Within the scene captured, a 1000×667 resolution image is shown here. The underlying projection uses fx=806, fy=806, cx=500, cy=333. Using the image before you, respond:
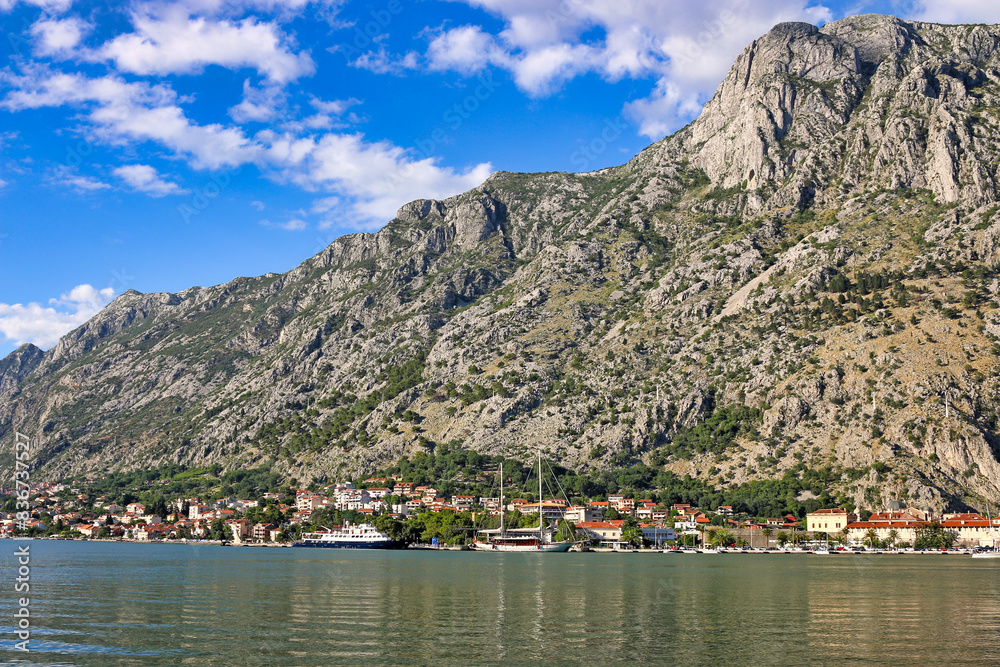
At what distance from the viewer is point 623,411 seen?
186m

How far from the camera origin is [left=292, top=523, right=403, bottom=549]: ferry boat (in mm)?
166250

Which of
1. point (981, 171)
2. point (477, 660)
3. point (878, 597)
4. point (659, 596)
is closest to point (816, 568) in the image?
point (878, 597)

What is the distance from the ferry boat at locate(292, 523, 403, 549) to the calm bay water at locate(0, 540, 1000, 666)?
92411mm

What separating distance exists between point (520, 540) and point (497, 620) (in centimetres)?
11908

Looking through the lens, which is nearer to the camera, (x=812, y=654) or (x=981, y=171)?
(x=812, y=654)

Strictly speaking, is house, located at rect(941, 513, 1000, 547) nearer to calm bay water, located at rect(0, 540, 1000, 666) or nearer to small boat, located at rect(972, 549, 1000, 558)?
small boat, located at rect(972, 549, 1000, 558)

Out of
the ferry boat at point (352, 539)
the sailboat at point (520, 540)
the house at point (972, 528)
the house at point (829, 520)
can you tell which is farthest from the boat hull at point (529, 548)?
the house at point (972, 528)

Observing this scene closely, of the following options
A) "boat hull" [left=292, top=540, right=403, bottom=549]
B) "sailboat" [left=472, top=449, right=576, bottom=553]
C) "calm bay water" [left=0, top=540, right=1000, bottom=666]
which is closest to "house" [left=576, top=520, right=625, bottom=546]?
"sailboat" [left=472, top=449, right=576, bottom=553]

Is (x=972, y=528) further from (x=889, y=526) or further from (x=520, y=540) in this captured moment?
(x=520, y=540)

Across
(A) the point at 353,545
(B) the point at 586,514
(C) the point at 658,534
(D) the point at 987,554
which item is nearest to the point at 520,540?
(B) the point at 586,514

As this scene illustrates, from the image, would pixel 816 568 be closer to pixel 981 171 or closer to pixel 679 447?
pixel 679 447

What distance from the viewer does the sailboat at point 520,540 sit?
511 feet

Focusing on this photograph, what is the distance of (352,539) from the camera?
16962cm

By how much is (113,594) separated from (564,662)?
129 ft
